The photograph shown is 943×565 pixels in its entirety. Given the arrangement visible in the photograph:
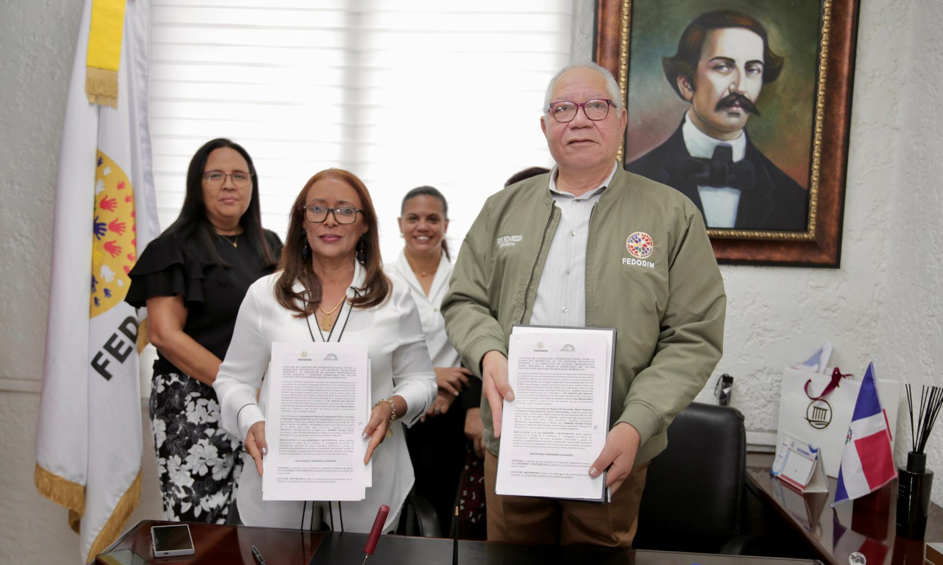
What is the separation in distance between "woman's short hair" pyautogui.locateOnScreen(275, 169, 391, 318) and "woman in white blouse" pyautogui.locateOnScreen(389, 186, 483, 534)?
0.48 metres

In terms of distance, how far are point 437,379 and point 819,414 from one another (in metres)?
1.26

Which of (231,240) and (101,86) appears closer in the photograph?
(231,240)

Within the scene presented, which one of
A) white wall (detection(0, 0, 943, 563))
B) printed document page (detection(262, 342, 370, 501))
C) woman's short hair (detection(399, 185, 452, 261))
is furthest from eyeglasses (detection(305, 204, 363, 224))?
white wall (detection(0, 0, 943, 563))

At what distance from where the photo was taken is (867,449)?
6.28 feet

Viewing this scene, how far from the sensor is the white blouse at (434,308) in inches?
93.4

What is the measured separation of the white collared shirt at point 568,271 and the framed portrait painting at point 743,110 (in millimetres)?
1089

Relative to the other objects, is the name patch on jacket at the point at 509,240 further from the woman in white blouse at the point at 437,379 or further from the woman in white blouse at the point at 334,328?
the woman in white blouse at the point at 437,379

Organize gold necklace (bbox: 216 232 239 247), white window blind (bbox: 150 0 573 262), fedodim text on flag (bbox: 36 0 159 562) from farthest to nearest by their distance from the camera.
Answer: white window blind (bbox: 150 0 573 262) → fedodim text on flag (bbox: 36 0 159 562) → gold necklace (bbox: 216 232 239 247)

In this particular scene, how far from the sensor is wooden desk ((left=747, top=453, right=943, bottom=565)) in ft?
5.52

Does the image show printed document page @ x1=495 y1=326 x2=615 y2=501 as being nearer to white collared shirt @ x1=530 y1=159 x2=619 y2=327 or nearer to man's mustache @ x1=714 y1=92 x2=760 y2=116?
white collared shirt @ x1=530 y1=159 x2=619 y2=327

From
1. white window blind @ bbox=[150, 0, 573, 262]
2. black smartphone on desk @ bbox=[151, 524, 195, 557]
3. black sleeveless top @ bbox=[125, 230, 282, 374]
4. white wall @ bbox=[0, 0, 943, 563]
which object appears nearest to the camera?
black smartphone on desk @ bbox=[151, 524, 195, 557]

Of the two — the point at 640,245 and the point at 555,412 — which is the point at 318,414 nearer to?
the point at 555,412

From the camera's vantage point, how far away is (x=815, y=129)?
8.24 ft

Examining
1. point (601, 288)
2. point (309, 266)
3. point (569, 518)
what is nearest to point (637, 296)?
point (601, 288)
